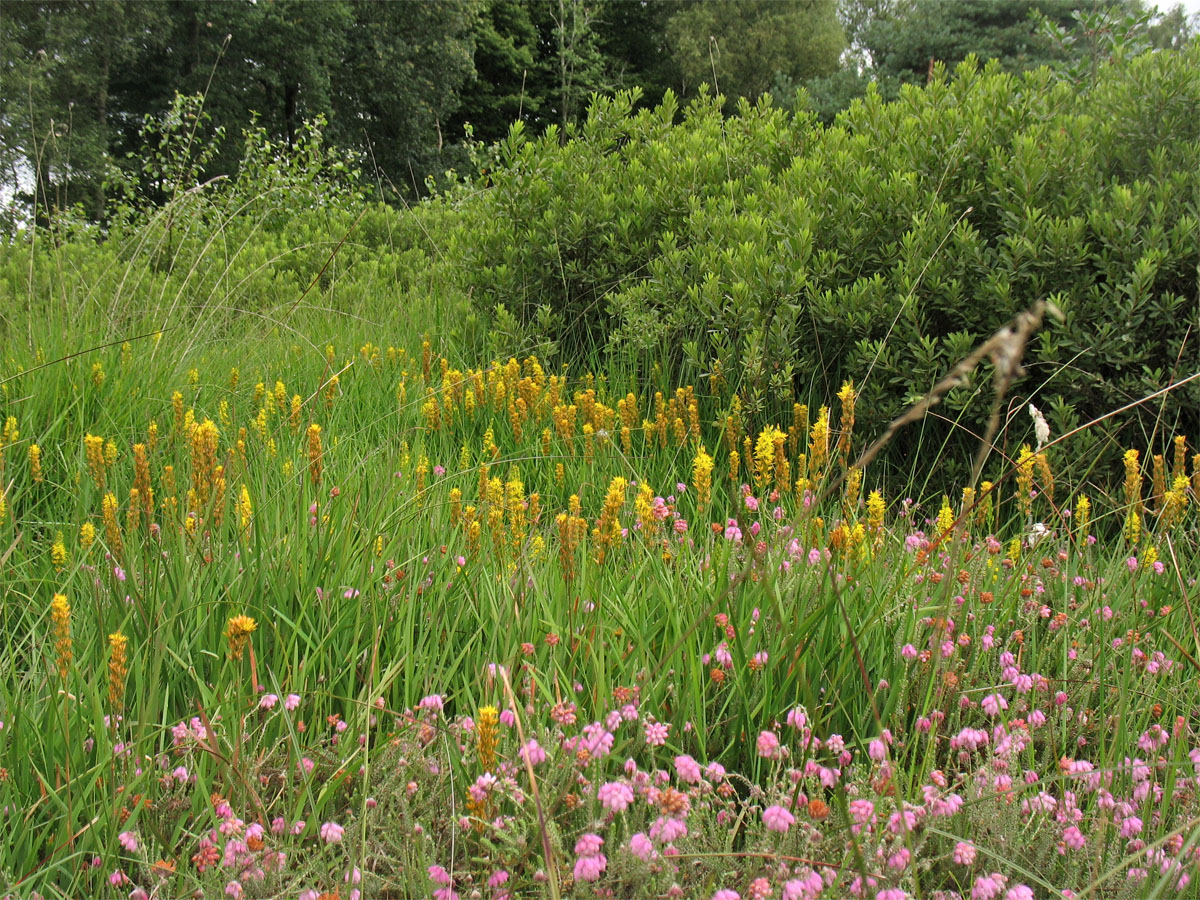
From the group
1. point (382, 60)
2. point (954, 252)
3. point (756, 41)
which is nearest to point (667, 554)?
point (954, 252)

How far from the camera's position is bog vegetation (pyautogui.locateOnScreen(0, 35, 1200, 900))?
150 centimetres

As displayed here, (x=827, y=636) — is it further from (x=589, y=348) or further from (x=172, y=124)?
(x=172, y=124)

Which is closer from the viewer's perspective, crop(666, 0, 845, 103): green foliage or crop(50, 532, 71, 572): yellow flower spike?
crop(50, 532, 71, 572): yellow flower spike

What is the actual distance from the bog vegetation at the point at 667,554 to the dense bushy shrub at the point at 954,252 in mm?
27

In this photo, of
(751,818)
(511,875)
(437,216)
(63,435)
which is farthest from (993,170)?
(437,216)

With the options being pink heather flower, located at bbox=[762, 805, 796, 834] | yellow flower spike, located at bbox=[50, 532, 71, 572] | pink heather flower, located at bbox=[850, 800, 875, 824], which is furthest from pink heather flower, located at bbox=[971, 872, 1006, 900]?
yellow flower spike, located at bbox=[50, 532, 71, 572]

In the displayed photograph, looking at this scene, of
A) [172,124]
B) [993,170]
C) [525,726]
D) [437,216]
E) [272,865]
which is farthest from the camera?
[437,216]

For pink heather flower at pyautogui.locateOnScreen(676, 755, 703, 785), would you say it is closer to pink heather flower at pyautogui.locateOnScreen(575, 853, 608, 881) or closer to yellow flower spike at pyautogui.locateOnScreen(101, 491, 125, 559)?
pink heather flower at pyautogui.locateOnScreen(575, 853, 608, 881)

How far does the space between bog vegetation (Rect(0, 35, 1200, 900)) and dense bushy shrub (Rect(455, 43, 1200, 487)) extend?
27mm

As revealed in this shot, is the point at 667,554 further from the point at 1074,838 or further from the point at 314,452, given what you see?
the point at 1074,838

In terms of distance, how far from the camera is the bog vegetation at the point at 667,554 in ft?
4.94

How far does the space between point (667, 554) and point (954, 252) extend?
7.63 feet

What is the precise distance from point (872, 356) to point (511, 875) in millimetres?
2926

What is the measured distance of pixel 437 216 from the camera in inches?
382
